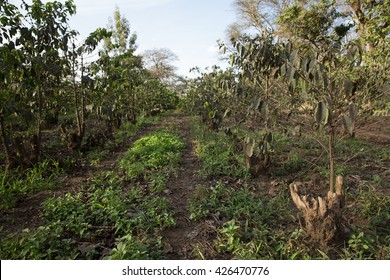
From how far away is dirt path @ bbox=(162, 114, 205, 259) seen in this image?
88.3 inches

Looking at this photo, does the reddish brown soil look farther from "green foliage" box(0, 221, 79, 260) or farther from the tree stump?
the tree stump

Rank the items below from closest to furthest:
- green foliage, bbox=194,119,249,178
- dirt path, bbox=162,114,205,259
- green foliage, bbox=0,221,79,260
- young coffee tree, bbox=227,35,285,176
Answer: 1. green foliage, bbox=0,221,79,260
2. dirt path, bbox=162,114,205,259
3. young coffee tree, bbox=227,35,285,176
4. green foliage, bbox=194,119,249,178

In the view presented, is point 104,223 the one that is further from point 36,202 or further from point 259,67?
point 259,67

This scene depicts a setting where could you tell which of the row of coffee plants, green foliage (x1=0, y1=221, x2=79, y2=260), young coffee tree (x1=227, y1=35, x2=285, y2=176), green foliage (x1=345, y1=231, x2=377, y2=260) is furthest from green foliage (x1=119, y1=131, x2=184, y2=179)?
green foliage (x1=345, y1=231, x2=377, y2=260)

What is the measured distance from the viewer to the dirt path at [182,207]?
2242 mm

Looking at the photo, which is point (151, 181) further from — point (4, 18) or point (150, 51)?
point (150, 51)

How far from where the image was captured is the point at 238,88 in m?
3.92

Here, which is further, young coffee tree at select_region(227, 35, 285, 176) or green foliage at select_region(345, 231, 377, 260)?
young coffee tree at select_region(227, 35, 285, 176)

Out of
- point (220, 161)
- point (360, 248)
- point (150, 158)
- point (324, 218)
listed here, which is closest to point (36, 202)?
point (150, 158)

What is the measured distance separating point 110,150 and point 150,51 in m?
20.7

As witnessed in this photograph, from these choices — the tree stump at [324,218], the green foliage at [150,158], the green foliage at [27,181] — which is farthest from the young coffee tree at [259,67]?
the green foliage at [27,181]

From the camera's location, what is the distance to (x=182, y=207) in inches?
120

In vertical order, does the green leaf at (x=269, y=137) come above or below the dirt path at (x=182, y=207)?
above

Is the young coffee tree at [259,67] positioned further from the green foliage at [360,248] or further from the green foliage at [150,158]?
the green foliage at [150,158]
